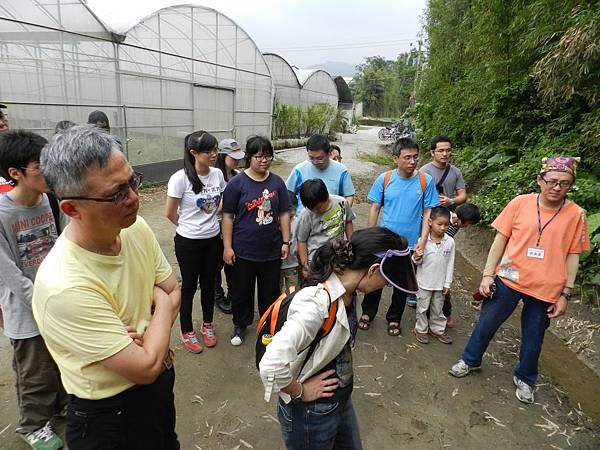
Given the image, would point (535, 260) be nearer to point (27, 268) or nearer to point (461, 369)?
point (461, 369)

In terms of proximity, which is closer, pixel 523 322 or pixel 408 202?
pixel 523 322

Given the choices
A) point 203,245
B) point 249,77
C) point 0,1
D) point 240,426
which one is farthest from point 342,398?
point 249,77

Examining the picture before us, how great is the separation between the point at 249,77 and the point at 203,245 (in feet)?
35.6

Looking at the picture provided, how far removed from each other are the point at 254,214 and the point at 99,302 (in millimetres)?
1962

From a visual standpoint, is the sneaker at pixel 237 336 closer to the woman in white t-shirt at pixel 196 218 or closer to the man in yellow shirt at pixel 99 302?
the woman in white t-shirt at pixel 196 218

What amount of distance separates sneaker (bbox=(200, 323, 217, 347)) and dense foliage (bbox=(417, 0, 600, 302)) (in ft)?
13.3

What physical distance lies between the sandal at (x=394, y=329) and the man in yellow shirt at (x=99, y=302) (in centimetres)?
262

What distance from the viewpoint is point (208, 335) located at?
3.26 m

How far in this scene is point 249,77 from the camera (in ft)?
41.2

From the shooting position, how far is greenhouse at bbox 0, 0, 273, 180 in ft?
21.1

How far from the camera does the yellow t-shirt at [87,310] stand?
105cm

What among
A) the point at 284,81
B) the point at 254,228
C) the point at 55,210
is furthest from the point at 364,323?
the point at 284,81

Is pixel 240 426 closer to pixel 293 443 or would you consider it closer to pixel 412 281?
pixel 293 443

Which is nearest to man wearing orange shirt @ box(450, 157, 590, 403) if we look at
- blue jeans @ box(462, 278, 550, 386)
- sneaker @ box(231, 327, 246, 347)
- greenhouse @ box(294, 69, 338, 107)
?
blue jeans @ box(462, 278, 550, 386)
